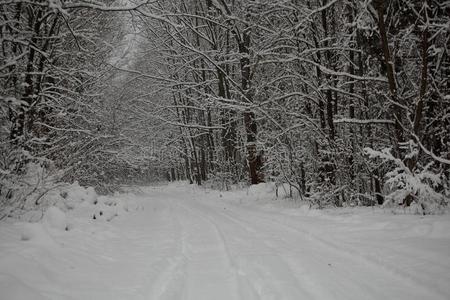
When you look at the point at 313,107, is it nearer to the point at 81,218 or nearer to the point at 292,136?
the point at 292,136

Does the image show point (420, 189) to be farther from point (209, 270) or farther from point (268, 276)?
point (209, 270)

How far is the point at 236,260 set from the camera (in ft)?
16.1

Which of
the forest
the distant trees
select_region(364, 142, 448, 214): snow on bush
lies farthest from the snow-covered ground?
the distant trees

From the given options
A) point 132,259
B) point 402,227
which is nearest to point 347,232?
point 402,227

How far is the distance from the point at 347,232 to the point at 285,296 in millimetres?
3165

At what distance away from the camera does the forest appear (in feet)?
22.4

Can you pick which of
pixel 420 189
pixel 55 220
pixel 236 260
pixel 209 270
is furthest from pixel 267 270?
pixel 55 220

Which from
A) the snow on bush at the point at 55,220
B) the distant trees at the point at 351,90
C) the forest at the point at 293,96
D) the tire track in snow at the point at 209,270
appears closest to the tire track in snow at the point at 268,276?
the tire track in snow at the point at 209,270

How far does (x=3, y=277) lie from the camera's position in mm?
3332

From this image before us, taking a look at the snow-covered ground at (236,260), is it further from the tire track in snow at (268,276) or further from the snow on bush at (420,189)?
the snow on bush at (420,189)

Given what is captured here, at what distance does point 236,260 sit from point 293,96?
9615 millimetres

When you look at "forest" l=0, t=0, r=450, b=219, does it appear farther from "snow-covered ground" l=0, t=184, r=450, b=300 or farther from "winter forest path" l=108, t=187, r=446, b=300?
"winter forest path" l=108, t=187, r=446, b=300

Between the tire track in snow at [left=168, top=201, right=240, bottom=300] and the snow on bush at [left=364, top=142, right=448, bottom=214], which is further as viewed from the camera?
the snow on bush at [left=364, top=142, right=448, bottom=214]

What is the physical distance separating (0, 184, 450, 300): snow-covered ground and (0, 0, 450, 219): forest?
1.25 metres
